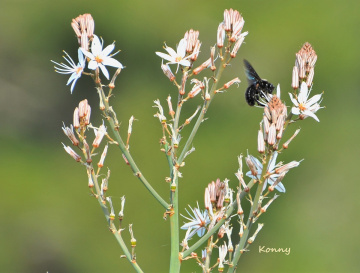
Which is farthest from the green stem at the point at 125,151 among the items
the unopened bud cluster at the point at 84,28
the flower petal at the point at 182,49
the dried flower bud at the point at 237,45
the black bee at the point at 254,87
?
the black bee at the point at 254,87

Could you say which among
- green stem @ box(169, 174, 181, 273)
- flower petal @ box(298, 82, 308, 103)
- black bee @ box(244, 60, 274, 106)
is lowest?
green stem @ box(169, 174, 181, 273)

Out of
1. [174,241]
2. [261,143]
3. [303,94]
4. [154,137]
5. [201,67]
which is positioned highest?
[154,137]

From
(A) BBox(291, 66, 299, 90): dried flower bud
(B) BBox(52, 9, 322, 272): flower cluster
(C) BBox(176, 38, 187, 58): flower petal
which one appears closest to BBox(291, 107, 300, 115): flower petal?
(B) BBox(52, 9, 322, 272): flower cluster

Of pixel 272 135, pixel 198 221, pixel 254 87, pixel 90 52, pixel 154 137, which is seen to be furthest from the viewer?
pixel 154 137

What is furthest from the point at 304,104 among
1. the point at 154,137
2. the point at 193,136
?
the point at 154,137

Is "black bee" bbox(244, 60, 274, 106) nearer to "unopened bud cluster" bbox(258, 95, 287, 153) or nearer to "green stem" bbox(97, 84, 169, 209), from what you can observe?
"unopened bud cluster" bbox(258, 95, 287, 153)

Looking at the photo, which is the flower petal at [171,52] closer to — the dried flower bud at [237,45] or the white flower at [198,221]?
the dried flower bud at [237,45]

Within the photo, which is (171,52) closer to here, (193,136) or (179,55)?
(179,55)

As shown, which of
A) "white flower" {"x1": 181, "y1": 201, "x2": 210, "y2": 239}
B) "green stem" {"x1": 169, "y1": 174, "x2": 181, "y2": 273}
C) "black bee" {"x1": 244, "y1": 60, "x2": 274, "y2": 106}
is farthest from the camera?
"black bee" {"x1": 244, "y1": 60, "x2": 274, "y2": 106}

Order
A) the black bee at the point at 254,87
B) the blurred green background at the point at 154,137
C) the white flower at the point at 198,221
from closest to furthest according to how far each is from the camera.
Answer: the white flower at the point at 198,221 → the black bee at the point at 254,87 → the blurred green background at the point at 154,137
